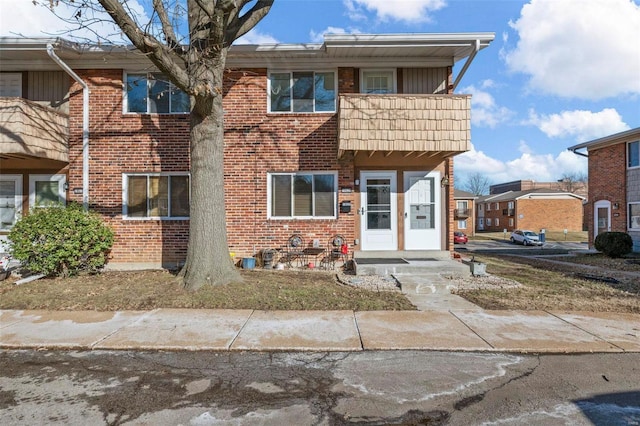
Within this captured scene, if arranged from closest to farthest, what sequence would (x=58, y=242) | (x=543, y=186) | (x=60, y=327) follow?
(x=60, y=327)
(x=58, y=242)
(x=543, y=186)

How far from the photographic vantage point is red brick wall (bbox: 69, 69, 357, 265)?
984cm

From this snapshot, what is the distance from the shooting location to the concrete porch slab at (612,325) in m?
4.57

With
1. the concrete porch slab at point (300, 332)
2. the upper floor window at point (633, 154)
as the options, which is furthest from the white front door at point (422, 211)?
the upper floor window at point (633, 154)

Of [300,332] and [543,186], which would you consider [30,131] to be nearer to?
[300,332]

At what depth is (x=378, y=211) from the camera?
10.1m

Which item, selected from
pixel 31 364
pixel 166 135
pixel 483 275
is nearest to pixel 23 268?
pixel 166 135

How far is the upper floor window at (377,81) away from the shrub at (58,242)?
25.4ft

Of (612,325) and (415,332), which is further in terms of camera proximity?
(612,325)

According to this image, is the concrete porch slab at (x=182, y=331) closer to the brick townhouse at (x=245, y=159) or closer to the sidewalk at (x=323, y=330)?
the sidewalk at (x=323, y=330)

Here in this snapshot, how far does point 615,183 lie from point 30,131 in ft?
76.1

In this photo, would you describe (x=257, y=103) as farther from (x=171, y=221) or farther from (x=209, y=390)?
(x=209, y=390)

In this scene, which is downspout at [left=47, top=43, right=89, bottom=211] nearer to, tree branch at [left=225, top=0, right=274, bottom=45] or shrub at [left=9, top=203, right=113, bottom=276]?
shrub at [left=9, top=203, right=113, bottom=276]

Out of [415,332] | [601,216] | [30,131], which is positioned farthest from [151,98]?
[601,216]

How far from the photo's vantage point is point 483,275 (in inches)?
340
